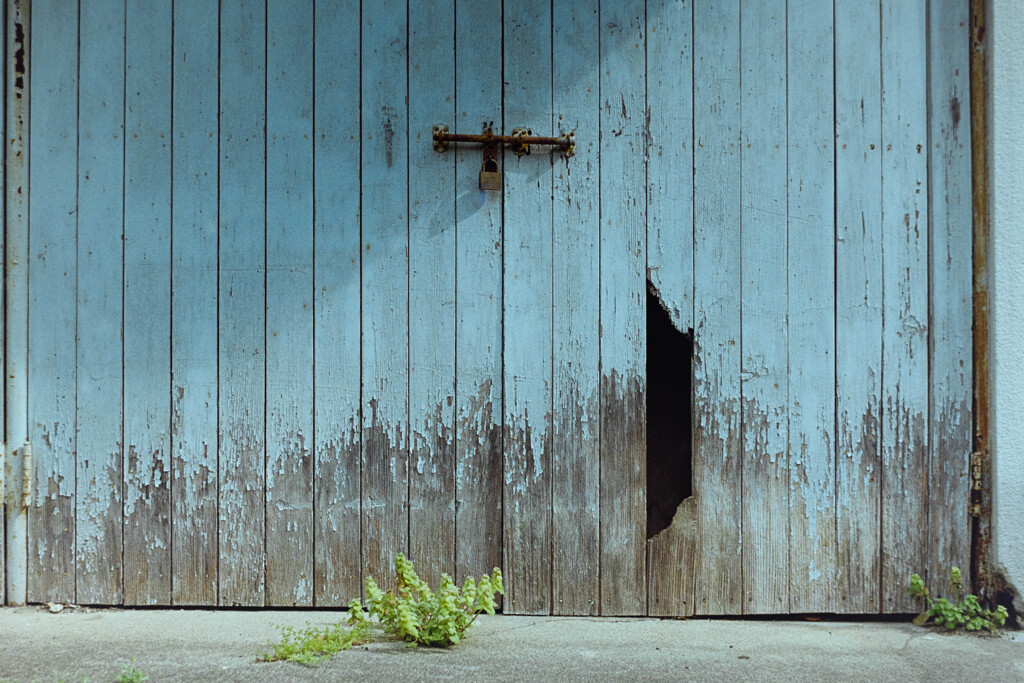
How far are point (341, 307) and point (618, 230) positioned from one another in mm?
936

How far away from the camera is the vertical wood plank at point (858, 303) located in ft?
7.66

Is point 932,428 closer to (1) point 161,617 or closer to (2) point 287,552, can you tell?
(2) point 287,552

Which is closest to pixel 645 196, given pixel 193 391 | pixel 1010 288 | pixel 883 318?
pixel 883 318

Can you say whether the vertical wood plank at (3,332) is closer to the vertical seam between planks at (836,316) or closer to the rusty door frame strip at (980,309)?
the vertical seam between planks at (836,316)

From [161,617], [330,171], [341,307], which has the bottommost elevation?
[161,617]

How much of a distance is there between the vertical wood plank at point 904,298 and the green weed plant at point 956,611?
0.17 ft

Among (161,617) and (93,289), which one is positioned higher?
(93,289)

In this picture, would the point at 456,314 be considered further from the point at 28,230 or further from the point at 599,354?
the point at 28,230

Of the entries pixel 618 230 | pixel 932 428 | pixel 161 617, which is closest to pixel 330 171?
pixel 618 230

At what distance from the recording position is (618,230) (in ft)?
7.67

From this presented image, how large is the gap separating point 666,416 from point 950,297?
999 millimetres

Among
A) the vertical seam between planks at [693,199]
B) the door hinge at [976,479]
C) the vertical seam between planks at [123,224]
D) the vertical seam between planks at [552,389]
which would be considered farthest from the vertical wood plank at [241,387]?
the door hinge at [976,479]

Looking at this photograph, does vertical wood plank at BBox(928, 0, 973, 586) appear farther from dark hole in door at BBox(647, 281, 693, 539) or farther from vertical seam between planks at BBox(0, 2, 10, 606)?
vertical seam between planks at BBox(0, 2, 10, 606)

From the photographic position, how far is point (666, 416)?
93.6 inches
